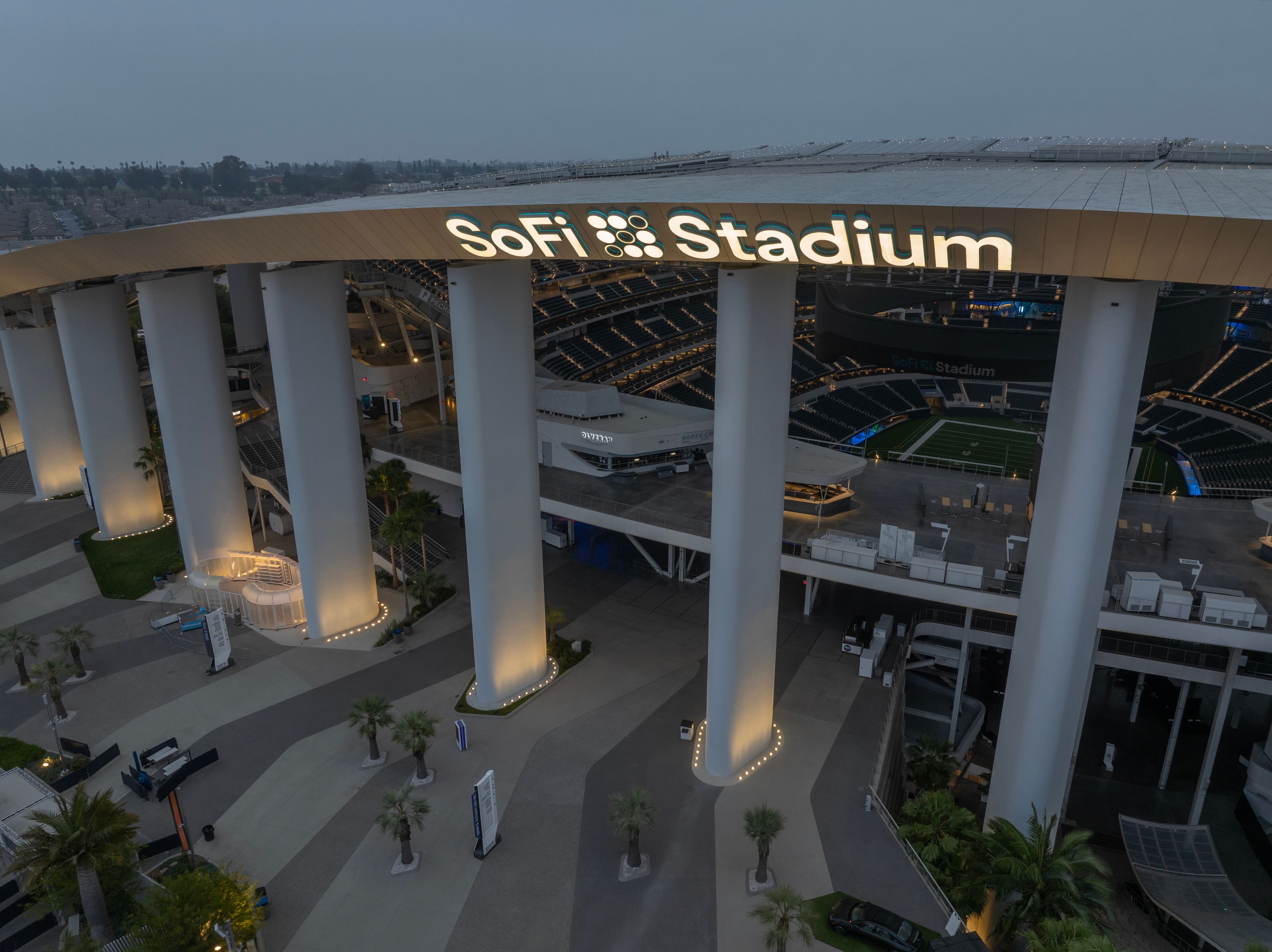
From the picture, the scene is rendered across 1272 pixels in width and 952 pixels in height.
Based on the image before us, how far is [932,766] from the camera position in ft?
78.7

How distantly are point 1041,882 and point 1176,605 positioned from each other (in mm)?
10302

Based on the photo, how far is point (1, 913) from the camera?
19.5 metres

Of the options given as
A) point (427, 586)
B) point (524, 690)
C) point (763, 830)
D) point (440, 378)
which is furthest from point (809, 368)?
point (763, 830)

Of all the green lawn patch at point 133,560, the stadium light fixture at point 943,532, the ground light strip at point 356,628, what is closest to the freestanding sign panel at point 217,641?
the ground light strip at point 356,628

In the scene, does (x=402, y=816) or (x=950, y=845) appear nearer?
(x=402, y=816)

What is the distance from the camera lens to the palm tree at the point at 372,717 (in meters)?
23.7

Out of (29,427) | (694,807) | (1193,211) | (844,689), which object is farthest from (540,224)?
(29,427)

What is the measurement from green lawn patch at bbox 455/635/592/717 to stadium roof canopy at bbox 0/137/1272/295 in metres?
14.7

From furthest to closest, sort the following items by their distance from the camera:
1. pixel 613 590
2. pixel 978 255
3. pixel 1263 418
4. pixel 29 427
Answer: pixel 1263 418 → pixel 29 427 → pixel 613 590 → pixel 978 255

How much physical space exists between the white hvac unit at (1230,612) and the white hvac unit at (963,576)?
6021 mm

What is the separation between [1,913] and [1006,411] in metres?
81.2

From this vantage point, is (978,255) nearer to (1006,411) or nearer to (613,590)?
(613,590)

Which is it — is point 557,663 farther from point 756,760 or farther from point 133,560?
point 133,560

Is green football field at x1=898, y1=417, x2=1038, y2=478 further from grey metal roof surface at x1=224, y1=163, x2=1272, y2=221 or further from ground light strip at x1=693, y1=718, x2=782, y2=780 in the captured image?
ground light strip at x1=693, y1=718, x2=782, y2=780
